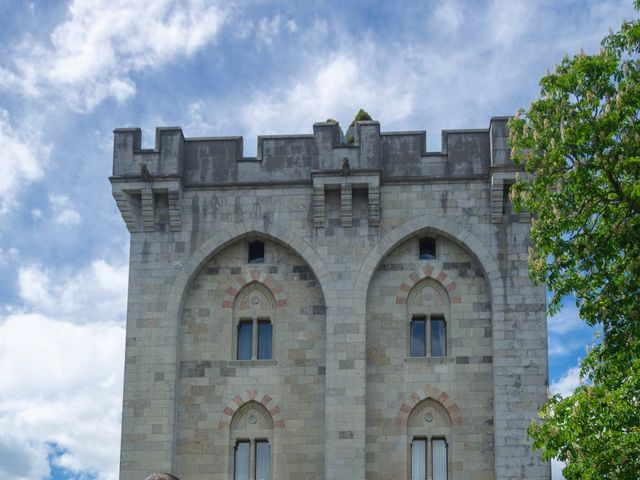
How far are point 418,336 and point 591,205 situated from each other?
397 inches

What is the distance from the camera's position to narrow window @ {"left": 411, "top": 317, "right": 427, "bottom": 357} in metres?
34.0

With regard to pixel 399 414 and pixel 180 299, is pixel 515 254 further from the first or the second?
pixel 180 299

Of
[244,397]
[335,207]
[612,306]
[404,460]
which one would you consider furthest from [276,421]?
[612,306]

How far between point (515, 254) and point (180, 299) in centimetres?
792

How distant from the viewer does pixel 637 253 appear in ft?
81.1

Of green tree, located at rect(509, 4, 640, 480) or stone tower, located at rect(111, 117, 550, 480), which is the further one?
stone tower, located at rect(111, 117, 550, 480)

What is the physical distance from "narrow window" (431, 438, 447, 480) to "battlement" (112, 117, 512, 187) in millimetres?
6259

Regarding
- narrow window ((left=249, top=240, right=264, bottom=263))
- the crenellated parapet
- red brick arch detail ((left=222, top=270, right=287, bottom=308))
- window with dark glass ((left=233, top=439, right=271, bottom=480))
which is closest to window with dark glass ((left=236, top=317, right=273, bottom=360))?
red brick arch detail ((left=222, top=270, right=287, bottom=308))

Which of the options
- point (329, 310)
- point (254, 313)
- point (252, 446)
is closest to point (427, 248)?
point (329, 310)

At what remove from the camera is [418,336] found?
1346 inches

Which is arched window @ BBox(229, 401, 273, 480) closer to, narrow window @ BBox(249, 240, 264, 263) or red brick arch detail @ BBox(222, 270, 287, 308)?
red brick arch detail @ BBox(222, 270, 287, 308)

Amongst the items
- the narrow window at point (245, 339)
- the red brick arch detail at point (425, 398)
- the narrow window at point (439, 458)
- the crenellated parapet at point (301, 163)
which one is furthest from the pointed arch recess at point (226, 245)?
the narrow window at point (439, 458)

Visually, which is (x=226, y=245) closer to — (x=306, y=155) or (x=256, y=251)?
(x=256, y=251)

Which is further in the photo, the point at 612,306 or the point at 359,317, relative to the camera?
the point at 359,317
